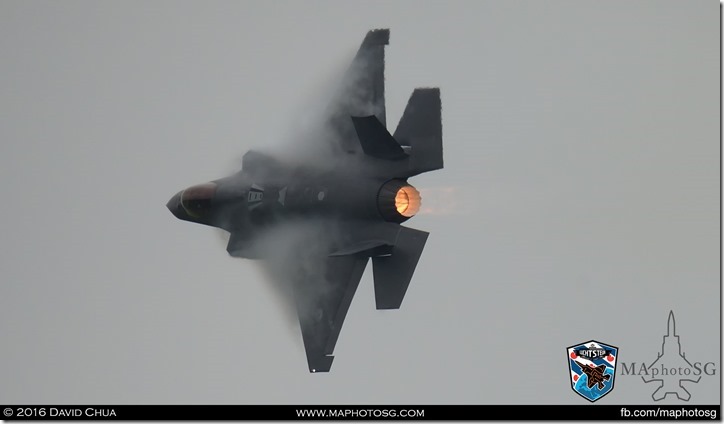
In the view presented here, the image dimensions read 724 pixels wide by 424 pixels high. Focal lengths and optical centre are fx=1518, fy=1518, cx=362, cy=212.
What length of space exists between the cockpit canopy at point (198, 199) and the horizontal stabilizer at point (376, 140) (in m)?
5.27

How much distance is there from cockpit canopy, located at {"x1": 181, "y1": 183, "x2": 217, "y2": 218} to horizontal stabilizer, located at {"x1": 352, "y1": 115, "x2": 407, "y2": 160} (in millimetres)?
5265

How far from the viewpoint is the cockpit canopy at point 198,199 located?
112 ft

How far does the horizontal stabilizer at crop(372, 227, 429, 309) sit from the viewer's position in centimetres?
2966

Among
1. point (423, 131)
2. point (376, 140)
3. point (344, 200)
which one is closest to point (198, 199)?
point (344, 200)

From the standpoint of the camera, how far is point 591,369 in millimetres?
32500

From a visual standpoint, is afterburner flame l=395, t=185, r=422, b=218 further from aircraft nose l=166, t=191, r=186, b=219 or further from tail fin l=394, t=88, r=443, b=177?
aircraft nose l=166, t=191, r=186, b=219

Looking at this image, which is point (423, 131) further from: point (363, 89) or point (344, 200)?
point (363, 89)

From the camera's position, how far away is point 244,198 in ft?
108

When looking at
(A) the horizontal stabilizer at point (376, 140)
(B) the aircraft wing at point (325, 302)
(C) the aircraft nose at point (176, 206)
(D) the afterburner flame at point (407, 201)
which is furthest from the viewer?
(C) the aircraft nose at point (176, 206)

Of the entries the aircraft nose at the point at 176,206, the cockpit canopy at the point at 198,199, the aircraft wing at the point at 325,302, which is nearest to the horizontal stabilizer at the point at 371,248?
the aircraft wing at the point at 325,302

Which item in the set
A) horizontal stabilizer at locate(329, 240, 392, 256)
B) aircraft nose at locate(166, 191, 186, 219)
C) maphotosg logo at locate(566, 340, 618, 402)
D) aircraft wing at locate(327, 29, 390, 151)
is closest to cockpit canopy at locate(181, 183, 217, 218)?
aircraft nose at locate(166, 191, 186, 219)

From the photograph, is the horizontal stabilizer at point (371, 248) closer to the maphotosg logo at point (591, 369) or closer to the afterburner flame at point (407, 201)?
the afterburner flame at point (407, 201)

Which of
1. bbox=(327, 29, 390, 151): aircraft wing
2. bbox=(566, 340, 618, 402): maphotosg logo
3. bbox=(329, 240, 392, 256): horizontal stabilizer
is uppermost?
bbox=(327, 29, 390, 151): aircraft wing

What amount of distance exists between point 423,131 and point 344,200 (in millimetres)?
2124
